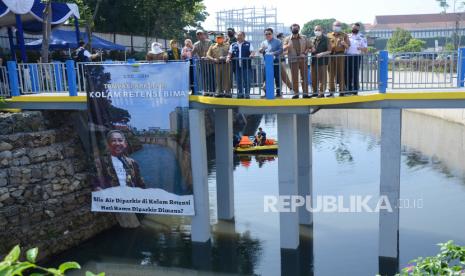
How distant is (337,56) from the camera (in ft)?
33.0

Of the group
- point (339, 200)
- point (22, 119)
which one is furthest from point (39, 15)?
point (339, 200)

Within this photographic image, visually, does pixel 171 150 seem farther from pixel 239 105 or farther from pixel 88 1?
pixel 88 1

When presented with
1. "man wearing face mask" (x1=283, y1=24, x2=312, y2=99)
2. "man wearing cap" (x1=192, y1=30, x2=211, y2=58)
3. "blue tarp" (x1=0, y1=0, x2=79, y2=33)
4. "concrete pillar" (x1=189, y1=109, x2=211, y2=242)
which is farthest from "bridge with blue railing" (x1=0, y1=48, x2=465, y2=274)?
"blue tarp" (x1=0, y1=0, x2=79, y2=33)

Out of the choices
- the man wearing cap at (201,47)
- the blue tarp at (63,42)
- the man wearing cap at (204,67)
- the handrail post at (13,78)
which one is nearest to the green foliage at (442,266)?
the man wearing cap at (204,67)

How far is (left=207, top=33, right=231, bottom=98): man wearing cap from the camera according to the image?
10.7m

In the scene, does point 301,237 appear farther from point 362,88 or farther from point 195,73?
point 195,73

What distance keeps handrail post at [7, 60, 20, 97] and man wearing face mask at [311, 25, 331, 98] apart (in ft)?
26.0

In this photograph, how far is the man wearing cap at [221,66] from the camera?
10727mm

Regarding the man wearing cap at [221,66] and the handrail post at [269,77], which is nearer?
the handrail post at [269,77]

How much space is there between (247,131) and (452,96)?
929 inches

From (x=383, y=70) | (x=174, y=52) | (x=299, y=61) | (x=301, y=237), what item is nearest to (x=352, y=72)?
(x=383, y=70)

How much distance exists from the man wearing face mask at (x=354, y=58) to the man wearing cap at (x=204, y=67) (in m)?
3.02

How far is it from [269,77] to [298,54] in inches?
32.4

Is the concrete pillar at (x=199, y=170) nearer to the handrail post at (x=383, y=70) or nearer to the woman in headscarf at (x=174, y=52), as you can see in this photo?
the woman in headscarf at (x=174, y=52)
